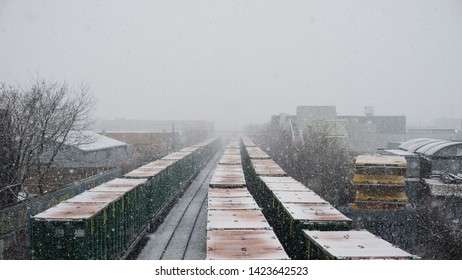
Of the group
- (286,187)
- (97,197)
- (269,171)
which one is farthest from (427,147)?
(97,197)

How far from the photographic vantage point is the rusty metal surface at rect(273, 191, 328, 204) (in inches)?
472

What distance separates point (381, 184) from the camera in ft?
70.3

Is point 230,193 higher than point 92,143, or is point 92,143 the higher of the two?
point 92,143

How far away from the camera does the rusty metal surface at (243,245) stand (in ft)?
23.8

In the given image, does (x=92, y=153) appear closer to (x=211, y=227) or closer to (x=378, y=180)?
(x=378, y=180)

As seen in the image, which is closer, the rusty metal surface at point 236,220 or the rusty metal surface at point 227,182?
the rusty metal surface at point 236,220

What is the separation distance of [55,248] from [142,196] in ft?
21.1

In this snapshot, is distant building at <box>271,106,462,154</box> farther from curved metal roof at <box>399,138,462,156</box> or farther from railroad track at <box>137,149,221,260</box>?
railroad track at <box>137,149,221,260</box>

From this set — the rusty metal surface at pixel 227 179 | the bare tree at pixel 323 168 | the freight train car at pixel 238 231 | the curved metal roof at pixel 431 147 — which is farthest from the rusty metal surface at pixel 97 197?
the curved metal roof at pixel 431 147

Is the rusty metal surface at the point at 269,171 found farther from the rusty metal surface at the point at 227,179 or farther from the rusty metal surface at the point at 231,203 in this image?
the rusty metal surface at the point at 231,203

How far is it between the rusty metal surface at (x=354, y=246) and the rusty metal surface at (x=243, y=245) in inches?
36.0

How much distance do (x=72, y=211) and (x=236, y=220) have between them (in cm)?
494
